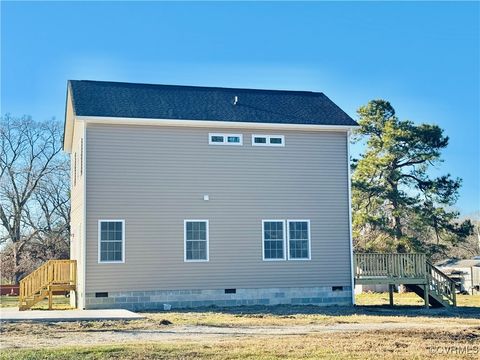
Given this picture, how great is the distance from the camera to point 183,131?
70.8ft

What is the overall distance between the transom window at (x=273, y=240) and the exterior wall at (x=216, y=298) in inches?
41.8

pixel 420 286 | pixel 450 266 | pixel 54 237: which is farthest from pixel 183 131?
pixel 450 266

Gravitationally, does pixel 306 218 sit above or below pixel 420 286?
above

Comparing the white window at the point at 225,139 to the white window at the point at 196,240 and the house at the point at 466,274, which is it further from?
the house at the point at 466,274

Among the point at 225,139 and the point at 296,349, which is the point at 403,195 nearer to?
the point at 225,139

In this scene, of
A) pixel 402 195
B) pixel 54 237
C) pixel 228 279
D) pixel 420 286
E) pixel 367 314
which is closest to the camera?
pixel 367 314

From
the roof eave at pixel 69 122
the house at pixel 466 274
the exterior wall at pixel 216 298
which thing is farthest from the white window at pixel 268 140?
the house at pixel 466 274

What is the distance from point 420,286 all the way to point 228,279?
6.72 m

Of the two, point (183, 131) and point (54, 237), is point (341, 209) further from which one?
point (54, 237)

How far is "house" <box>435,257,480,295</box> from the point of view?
40294 millimetres

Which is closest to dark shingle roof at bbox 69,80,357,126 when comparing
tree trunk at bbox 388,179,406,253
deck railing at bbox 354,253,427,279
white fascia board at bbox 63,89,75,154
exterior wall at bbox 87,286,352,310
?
white fascia board at bbox 63,89,75,154

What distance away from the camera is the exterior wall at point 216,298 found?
20.4m

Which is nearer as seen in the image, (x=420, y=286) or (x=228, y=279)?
(x=228, y=279)

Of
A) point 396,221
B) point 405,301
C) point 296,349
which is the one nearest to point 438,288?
point 405,301
